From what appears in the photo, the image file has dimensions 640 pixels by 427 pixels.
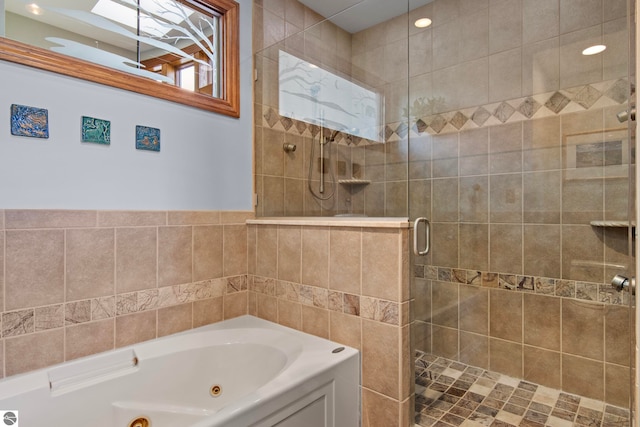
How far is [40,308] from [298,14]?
2332mm

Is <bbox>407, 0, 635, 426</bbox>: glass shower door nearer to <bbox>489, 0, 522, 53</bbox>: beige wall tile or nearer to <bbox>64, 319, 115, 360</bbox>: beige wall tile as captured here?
<bbox>489, 0, 522, 53</bbox>: beige wall tile

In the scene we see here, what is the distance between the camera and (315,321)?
1.70 m

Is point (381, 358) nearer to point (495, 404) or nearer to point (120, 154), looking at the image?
point (495, 404)

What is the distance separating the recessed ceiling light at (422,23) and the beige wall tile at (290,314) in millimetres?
1851

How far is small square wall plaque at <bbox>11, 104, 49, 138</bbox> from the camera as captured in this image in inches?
50.0

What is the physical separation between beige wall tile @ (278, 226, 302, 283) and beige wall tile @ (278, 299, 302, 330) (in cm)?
13

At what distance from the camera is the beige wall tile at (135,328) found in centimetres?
154

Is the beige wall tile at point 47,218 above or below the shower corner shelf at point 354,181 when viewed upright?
below

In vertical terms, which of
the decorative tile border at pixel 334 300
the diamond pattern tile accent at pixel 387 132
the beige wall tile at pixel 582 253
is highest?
the diamond pattern tile accent at pixel 387 132

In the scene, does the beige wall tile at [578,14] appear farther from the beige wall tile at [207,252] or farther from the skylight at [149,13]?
the beige wall tile at [207,252]

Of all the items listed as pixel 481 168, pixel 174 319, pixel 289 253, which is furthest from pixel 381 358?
pixel 481 168

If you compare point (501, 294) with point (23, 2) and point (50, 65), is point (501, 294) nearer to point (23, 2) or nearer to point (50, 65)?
point (50, 65)

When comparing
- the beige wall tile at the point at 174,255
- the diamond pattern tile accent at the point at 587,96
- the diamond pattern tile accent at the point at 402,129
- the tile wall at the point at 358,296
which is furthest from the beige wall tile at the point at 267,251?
the diamond pattern tile accent at the point at 587,96


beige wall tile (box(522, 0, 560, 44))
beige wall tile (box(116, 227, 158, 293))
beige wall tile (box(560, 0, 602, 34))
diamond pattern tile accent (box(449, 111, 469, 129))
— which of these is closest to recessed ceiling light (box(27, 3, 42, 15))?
beige wall tile (box(116, 227, 158, 293))
